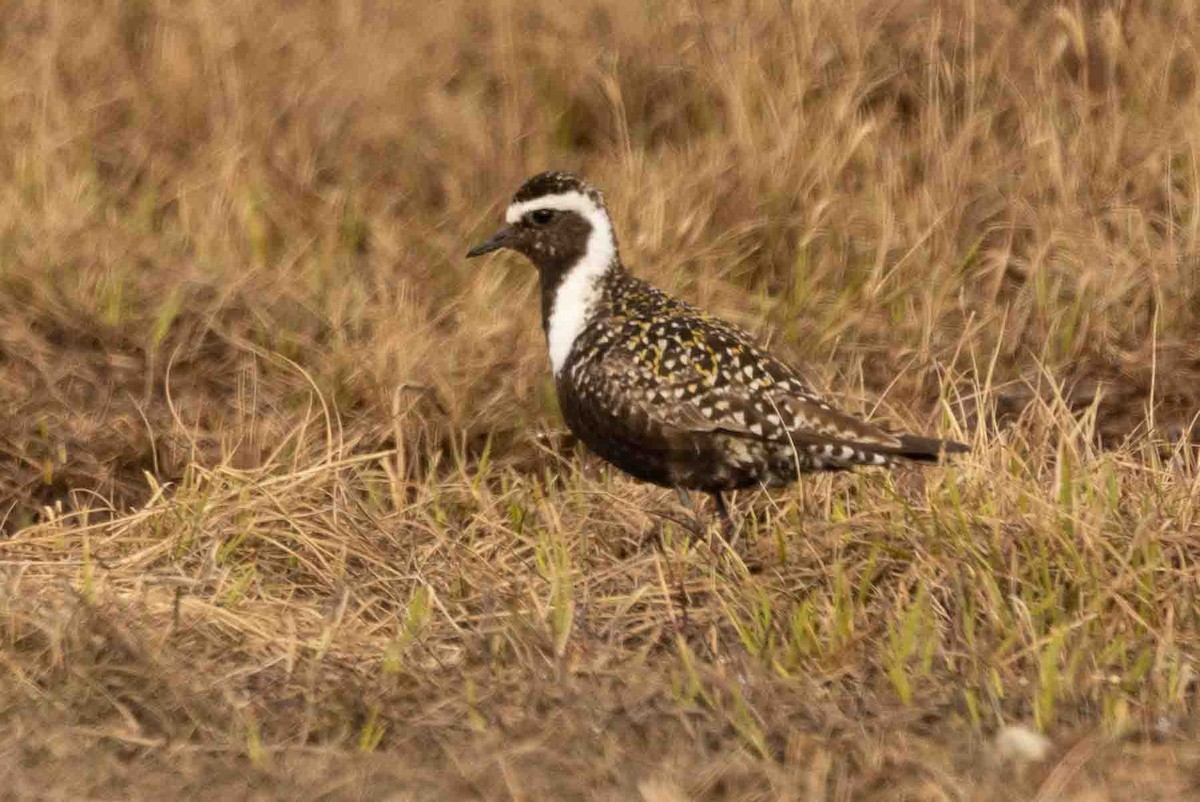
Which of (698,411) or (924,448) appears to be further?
(698,411)

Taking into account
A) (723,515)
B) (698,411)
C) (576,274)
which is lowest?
(723,515)

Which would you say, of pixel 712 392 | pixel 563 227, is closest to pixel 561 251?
pixel 563 227

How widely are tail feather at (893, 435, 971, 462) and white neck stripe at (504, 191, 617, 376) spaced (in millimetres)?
1112

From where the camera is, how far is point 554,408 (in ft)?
23.5

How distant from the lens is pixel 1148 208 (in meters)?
8.05

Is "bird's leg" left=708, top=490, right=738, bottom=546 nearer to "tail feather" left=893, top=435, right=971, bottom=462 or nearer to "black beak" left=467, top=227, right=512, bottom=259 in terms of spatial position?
"tail feather" left=893, top=435, right=971, bottom=462

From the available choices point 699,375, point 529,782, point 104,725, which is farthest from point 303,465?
point 529,782

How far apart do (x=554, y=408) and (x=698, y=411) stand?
1.17 m

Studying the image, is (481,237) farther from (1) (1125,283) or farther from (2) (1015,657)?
(2) (1015,657)

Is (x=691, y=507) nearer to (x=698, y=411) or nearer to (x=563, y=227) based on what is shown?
(x=698, y=411)

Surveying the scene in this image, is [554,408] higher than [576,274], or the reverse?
[576,274]

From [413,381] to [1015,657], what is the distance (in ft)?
8.95

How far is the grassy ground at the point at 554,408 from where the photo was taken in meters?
4.73

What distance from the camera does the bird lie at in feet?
19.6
